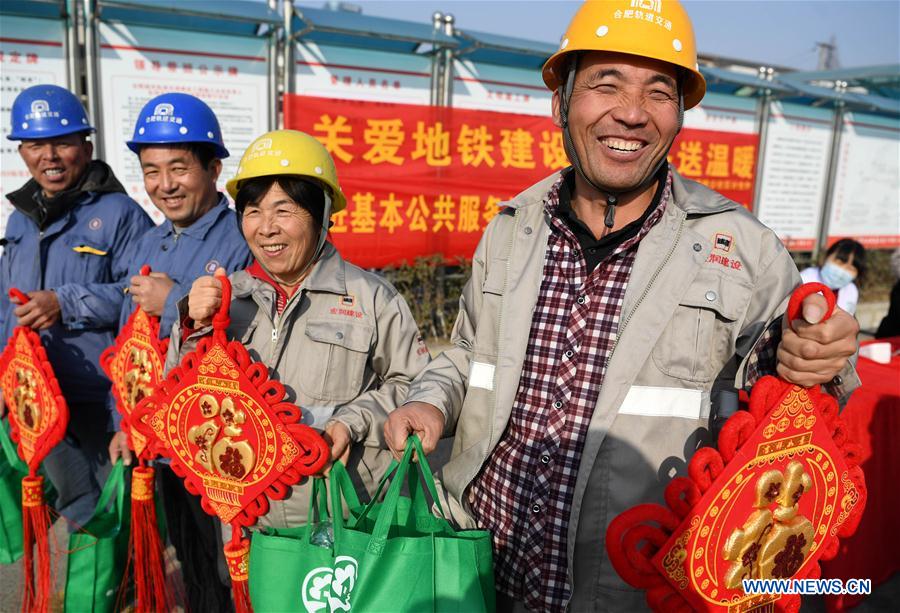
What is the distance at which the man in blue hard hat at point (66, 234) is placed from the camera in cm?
289

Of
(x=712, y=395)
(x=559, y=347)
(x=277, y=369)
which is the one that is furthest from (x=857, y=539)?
(x=277, y=369)

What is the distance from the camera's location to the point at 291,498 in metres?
2.04

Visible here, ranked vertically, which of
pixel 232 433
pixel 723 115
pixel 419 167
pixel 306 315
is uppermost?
pixel 723 115

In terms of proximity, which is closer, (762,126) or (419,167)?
(419,167)

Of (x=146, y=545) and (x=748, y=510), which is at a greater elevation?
(x=748, y=510)

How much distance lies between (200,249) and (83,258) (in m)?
0.79

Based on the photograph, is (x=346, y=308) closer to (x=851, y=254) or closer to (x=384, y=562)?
(x=384, y=562)

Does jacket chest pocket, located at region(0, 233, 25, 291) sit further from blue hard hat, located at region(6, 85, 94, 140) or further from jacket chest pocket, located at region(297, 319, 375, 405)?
jacket chest pocket, located at region(297, 319, 375, 405)

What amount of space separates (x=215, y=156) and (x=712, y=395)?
2.26m

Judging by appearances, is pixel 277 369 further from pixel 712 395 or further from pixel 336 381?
pixel 712 395

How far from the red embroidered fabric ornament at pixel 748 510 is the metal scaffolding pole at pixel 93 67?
16.2 ft

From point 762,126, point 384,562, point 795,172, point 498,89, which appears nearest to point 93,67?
point 498,89

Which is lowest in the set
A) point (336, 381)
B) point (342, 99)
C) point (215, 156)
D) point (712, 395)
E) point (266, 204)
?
point (336, 381)

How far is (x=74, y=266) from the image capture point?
2.91 m
